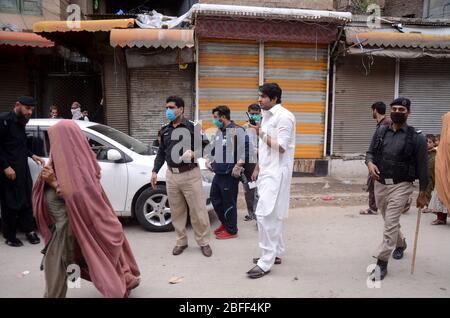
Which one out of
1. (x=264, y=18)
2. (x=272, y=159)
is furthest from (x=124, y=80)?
(x=272, y=159)

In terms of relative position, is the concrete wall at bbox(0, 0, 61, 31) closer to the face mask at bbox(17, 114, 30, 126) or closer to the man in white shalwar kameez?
the face mask at bbox(17, 114, 30, 126)

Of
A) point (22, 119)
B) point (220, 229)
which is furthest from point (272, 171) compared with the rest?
point (22, 119)

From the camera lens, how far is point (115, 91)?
9750 mm

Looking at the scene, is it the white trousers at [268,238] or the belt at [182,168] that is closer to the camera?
the white trousers at [268,238]

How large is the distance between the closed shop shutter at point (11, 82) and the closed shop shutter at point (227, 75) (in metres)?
4.66

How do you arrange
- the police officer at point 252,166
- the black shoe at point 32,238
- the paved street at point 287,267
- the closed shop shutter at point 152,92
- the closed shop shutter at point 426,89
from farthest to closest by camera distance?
the closed shop shutter at point 426,89 → the closed shop shutter at point 152,92 → the police officer at point 252,166 → the black shoe at point 32,238 → the paved street at point 287,267

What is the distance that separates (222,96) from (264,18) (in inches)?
80.5

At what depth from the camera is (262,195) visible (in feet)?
13.7

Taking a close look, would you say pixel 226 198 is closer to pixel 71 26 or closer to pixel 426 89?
pixel 71 26

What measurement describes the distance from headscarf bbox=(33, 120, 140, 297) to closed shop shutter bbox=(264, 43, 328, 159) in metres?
7.40

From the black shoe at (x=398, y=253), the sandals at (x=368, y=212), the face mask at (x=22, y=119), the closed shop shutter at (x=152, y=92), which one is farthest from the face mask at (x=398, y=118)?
the closed shop shutter at (x=152, y=92)

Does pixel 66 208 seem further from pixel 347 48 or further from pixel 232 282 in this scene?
pixel 347 48

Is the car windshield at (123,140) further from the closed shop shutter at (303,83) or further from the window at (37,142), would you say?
the closed shop shutter at (303,83)

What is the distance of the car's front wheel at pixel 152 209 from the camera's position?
5.72 metres
